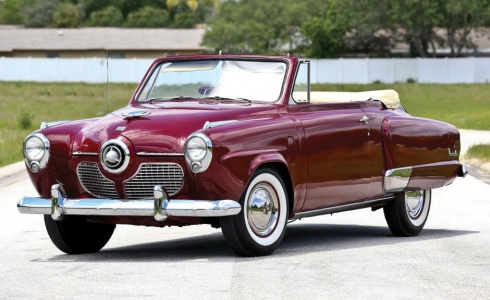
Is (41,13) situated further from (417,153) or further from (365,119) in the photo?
(365,119)

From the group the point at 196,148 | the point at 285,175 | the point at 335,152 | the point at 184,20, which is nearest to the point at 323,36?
the point at 184,20

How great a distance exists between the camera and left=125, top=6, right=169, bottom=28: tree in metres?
106

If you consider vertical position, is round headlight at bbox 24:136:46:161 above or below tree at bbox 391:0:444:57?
below

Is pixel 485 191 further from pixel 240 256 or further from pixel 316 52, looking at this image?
pixel 316 52

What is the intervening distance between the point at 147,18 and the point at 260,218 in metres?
96.5

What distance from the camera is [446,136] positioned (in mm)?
12766

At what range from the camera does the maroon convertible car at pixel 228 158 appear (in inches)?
392

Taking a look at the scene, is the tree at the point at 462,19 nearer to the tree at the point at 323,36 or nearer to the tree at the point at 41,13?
the tree at the point at 323,36

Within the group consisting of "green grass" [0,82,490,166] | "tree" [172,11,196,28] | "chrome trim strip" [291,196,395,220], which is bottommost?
"green grass" [0,82,490,166]

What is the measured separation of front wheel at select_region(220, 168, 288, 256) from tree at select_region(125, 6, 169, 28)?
95601 millimetres

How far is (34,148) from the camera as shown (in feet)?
35.1

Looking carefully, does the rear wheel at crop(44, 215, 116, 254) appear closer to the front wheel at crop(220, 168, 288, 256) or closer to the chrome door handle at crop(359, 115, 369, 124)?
the front wheel at crop(220, 168, 288, 256)

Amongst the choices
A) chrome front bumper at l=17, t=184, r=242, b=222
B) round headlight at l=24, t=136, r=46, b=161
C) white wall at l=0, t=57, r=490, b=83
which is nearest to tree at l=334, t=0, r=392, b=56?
white wall at l=0, t=57, r=490, b=83

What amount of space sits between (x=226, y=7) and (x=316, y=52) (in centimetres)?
1054
